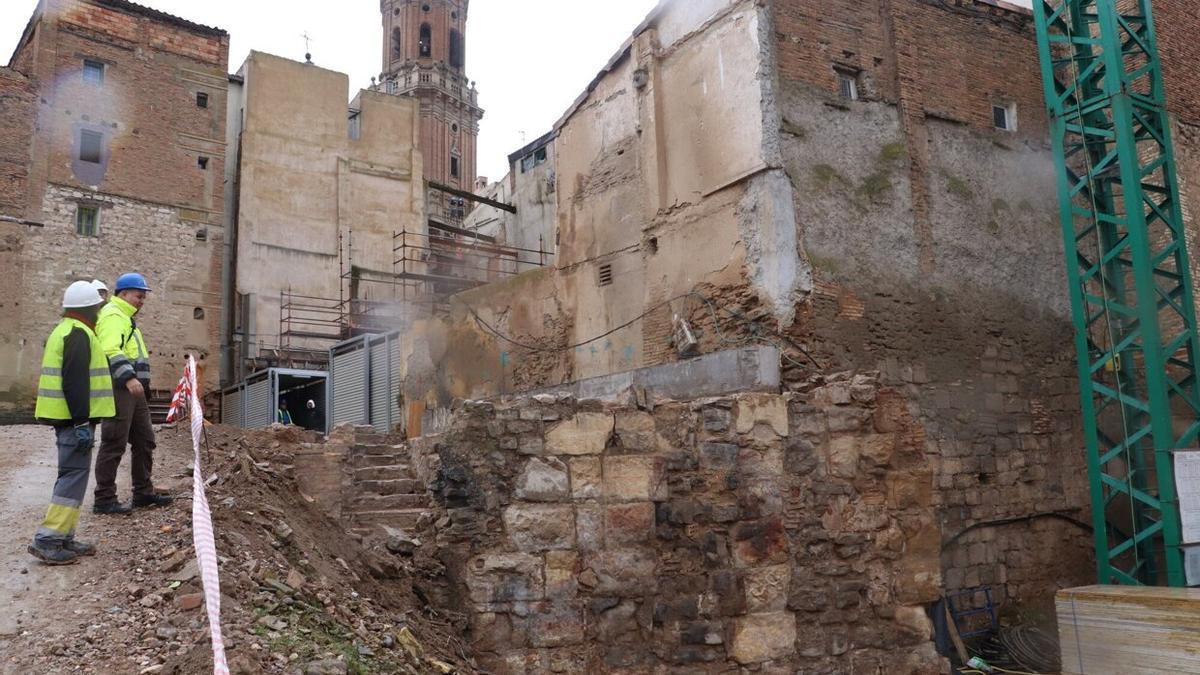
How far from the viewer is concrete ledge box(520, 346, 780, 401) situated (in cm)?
1008

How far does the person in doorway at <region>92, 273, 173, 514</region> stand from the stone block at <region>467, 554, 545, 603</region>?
2141 mm

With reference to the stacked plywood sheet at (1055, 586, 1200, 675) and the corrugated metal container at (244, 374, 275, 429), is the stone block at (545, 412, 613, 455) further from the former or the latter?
the corrugated metal container at (244, 374, 275, 429)

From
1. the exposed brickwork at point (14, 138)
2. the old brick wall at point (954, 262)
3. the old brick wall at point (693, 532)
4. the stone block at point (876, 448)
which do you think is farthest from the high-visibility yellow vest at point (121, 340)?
the exposed brickwork at point (14, 138)

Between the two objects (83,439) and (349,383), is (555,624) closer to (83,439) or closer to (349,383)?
(83,439)

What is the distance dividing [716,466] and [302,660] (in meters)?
3.68

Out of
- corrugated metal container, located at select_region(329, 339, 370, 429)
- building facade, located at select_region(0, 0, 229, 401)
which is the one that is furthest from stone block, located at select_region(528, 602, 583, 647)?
building facade, located at select_region(0, 0, 229, 401)

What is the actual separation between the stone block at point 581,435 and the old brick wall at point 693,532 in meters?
0.01

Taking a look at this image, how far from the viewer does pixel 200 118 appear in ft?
81.6

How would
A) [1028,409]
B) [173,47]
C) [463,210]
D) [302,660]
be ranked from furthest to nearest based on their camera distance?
1. [463,210]
2. [173,47]
3. [1028,409]
4. [302,660]

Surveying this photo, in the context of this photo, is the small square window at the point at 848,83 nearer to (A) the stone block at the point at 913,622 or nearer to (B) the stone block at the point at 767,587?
(A) the stone block at the point at 913,622

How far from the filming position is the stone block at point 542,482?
680 cm

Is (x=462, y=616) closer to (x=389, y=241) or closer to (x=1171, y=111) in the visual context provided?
Result: (x=1171, y=111)

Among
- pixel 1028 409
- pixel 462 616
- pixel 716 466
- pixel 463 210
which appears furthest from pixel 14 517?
pixel 463 210

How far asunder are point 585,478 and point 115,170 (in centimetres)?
2107
